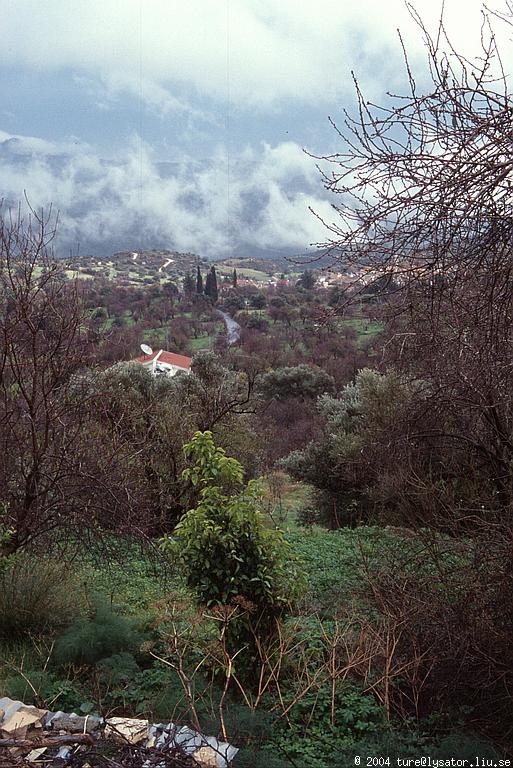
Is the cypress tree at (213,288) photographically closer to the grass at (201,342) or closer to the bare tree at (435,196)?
the grass at (201,342)

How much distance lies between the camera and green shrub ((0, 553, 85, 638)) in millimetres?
6707

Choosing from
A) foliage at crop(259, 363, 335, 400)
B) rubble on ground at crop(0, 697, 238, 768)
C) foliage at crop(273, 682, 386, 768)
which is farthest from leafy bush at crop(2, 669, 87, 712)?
foliage at crop(259, 363, 335, 400)

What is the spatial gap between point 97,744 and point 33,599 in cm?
304

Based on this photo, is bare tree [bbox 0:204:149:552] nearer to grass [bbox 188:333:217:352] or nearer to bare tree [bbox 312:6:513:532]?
bare tree [bbox 312:6:513:532]

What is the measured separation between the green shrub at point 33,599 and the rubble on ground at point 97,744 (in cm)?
212

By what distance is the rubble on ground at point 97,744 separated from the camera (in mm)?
3898

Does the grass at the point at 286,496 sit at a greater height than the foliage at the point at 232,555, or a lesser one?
lesser

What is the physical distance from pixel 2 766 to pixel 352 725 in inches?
101

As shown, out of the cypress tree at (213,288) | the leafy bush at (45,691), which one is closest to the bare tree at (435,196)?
the leafy bush at (45,691)

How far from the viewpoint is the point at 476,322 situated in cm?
354

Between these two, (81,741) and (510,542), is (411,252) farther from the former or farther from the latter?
(81,741)

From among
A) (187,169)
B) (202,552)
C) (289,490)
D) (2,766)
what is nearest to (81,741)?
(2,766)

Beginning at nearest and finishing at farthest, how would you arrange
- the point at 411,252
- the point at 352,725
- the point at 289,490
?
the point at 411,252 → the point at 352,725 → the point at 289,490

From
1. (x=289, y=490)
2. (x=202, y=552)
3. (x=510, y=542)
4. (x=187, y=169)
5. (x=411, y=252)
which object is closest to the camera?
(x=411, y=252)
